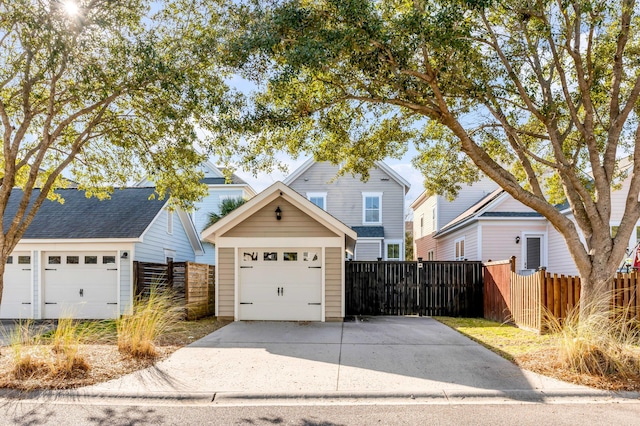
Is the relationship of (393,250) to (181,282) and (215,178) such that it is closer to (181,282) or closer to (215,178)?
(215,178)

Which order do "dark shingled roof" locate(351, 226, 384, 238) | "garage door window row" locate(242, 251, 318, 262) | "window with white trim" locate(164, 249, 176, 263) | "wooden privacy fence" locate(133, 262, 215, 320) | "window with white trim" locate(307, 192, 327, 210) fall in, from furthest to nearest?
1. "window with white trim" locate(307, 192, 327, 210)
2. "dark shingled roof" locate(351, 226, 384, 238)
3. "window with white trim" locate(164, 249, 176, 263)
4. "wooden privacy fence" locate(133, 262, 215, 320)
5. "garage door window row" locate(242, 251, 318, 262)

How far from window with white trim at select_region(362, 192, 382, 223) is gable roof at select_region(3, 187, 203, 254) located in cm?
986

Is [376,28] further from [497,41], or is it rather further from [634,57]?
[634,57]

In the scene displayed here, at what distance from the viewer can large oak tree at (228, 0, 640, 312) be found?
776 centimetres

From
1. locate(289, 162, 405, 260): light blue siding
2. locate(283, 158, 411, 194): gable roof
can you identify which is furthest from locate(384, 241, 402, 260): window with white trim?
locate(283, 158, 411, 194): gable roof

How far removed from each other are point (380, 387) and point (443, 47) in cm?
538

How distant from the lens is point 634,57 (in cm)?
991

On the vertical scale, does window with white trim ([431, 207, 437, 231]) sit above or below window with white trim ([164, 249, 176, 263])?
above

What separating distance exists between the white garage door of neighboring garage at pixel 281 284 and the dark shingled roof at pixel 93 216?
3672mm

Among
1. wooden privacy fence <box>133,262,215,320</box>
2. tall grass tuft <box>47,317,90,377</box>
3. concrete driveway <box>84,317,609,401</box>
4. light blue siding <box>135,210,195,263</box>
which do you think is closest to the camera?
concrete driveway <box>84,317,609,401</box>

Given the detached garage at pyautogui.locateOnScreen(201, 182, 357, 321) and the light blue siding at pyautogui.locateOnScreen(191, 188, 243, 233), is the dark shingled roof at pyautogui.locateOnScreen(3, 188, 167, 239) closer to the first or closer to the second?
the detached garage at pyautogui.locateOnScreen(201, 182, 357, 321)

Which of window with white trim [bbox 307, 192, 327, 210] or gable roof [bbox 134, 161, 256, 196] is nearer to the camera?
window with white trim [bbox 307, 192, 327, 210]

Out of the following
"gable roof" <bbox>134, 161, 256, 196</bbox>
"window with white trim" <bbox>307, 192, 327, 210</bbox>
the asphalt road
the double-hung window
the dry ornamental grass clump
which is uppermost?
"gable roof" <bbox>134, 161, 256, 196</bbox>

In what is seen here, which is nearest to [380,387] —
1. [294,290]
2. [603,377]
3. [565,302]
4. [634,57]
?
[603,377]
